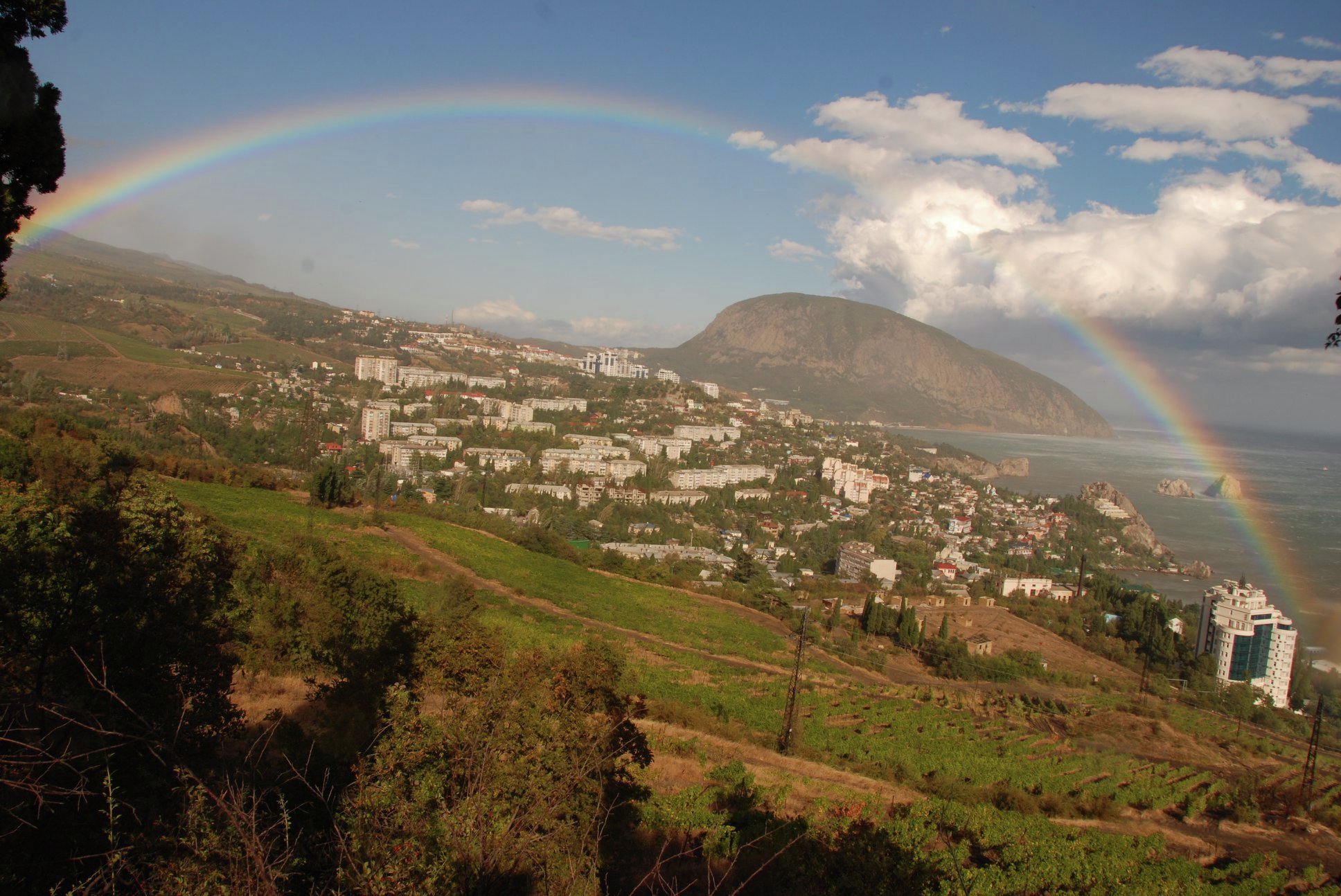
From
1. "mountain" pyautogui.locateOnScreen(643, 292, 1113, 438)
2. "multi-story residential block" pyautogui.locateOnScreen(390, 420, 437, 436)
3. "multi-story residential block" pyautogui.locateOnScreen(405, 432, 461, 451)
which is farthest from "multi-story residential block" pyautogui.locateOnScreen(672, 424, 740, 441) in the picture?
"mountain" pyautogui.locateOnScreen(643, 292, 1113, 438)

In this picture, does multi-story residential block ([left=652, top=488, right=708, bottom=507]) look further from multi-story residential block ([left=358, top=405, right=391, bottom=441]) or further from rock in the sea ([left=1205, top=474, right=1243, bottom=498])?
rock in the sea ([left=1205, top=474, right=1243, bottom=498])

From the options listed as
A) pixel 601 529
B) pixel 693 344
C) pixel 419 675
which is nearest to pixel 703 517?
pixel 601 529

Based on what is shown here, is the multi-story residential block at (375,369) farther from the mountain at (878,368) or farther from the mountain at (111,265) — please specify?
the mountain at (878,368)

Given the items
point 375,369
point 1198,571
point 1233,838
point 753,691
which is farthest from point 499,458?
point 1198,571

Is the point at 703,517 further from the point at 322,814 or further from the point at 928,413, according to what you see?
the point at 928,413

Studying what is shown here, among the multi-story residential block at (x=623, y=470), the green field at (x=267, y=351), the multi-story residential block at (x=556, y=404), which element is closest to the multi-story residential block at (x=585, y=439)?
the multi-story residential block at (x=623, y=470)

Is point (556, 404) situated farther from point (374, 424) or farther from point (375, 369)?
point (374, 424)
